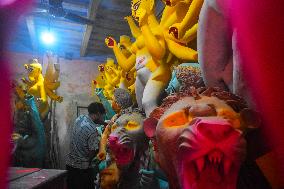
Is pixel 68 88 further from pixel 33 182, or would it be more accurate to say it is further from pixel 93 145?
pixel 33 182

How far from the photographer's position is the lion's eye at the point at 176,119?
1.12 metres

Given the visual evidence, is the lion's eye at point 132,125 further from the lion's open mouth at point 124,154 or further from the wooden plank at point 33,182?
the wooden plank at point 33,182

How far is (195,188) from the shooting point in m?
0.99

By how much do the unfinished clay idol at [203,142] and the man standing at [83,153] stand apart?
2996 millimetres

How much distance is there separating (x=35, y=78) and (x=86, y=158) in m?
2.02

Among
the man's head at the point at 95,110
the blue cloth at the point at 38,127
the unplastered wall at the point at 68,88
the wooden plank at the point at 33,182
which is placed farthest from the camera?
the unplastered wall at the point at 68,88

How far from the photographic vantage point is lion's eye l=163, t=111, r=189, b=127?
3.67 feet

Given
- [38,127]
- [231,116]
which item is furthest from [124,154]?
[38,127]

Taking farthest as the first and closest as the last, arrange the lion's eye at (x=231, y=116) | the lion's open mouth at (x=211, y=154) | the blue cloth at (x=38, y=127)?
the blue cloth at (x=38, y=127) → the lion's eye at (x=231, y=116) → the lion's open mouth at (x=211, y=154)

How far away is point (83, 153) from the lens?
409cm

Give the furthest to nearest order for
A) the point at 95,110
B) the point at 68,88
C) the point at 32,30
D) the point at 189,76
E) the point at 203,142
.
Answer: the point at 68,88, the point at 32,30, the point at 95,110, the point at 189,76, the point at 203,142

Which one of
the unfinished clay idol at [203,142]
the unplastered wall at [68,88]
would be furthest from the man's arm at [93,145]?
the unfinished clay idol at [203,142]

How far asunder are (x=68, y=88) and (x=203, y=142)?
6.27 metres

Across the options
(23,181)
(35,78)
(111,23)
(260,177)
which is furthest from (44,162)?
(260,177)
